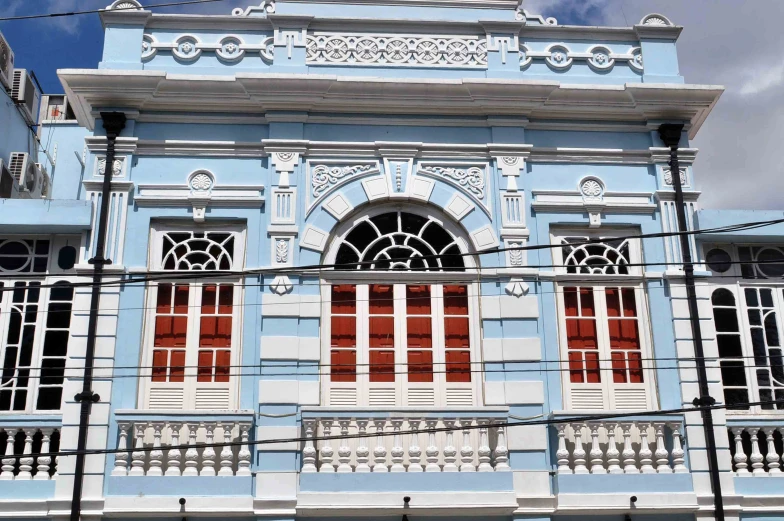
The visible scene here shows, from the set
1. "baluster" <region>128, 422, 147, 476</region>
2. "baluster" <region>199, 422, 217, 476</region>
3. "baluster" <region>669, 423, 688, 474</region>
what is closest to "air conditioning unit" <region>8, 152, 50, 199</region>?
"baluster" <region>128, 422, 147, 476</region>

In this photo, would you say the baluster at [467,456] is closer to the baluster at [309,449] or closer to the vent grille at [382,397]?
the vent grille at [382,397]

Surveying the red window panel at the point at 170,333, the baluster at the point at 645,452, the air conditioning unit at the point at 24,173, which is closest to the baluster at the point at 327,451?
the red window panel at the point at 170,333

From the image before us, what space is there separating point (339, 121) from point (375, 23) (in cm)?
160

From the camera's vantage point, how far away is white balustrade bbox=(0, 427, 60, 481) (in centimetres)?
1136

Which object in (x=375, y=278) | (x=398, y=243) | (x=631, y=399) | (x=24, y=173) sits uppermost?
(x=24, y=173)

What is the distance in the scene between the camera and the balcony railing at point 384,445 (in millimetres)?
11328

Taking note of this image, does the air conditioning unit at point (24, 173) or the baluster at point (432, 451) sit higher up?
the air conditioning unit at point (24, 173)

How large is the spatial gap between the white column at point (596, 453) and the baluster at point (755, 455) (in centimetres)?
201

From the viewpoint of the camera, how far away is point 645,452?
11609 mm

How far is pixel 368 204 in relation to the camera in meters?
12.7

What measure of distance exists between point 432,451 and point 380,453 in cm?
63

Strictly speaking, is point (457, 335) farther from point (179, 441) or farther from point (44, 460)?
point (44, 460)

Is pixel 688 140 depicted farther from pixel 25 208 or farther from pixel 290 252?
pixel 25 208

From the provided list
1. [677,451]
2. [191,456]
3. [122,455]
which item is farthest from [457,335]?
[122,455]
